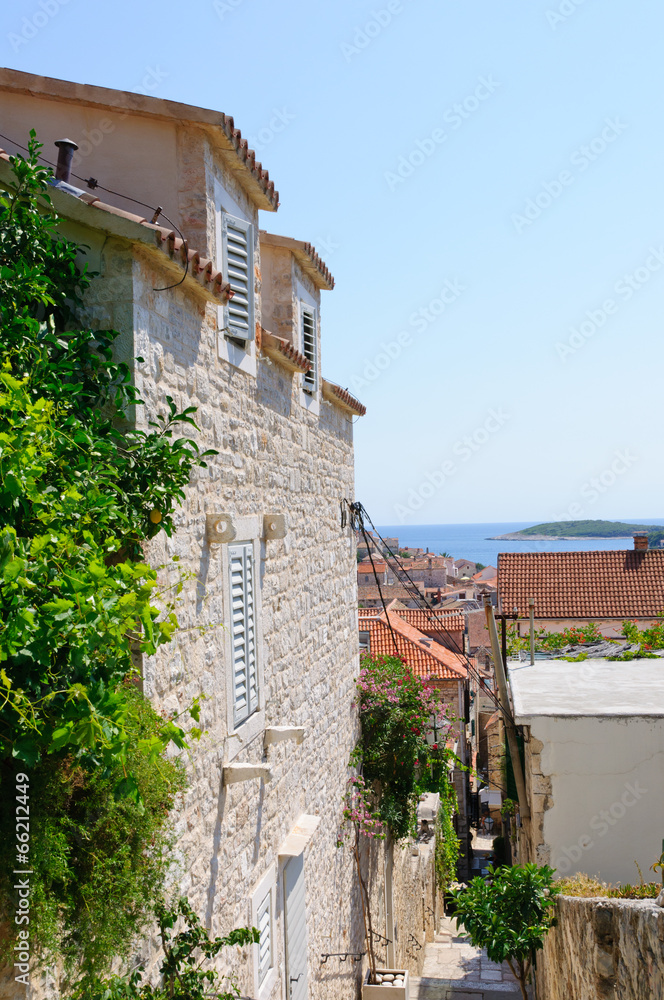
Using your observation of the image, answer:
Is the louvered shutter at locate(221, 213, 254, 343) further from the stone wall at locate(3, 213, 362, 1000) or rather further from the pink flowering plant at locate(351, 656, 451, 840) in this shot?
the pink flowering plant at locate(351, 656, 451, 840)

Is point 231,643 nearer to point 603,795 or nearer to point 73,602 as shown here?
point 73,602

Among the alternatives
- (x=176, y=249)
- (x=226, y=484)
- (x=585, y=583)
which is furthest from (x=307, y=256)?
(x=585, y=583)

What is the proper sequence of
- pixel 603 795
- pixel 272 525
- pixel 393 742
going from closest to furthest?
pixel 272 525, pixel 603 795, pixel 393 742

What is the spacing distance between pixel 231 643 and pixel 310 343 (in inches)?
185

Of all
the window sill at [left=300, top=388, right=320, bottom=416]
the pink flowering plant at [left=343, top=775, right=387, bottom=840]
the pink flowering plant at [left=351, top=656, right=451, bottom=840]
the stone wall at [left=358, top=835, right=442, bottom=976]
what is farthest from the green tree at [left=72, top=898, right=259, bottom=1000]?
the stone wall at [left=358, top=835, right=442, bottom=976]

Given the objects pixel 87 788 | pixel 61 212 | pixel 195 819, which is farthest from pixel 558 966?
pixel 61 212

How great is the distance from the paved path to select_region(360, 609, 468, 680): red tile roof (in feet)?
27.3

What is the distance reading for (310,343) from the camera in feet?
30.3

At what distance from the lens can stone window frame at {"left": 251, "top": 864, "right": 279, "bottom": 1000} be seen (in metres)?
5.91

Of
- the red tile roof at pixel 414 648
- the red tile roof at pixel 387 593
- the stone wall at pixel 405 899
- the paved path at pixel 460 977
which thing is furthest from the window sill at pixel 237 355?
the red tile roof at pixel 387 593

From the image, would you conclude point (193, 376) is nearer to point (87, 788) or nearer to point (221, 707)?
point (221, 707)

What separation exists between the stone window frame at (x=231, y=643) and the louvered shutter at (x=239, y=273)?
1577 millimetres

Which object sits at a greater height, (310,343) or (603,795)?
(310,343)

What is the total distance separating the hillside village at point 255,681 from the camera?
3.54 meters
